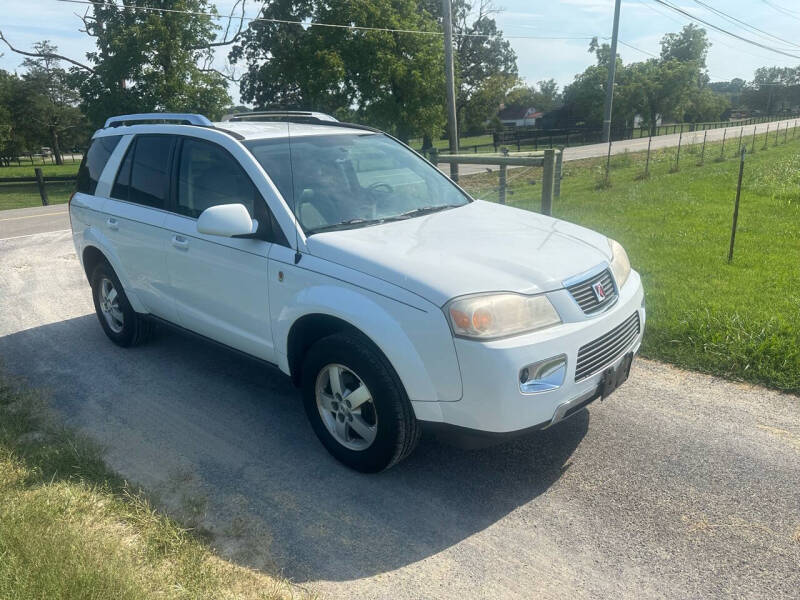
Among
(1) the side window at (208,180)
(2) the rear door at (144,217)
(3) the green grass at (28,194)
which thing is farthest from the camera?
(3) the green grass at (28,194)

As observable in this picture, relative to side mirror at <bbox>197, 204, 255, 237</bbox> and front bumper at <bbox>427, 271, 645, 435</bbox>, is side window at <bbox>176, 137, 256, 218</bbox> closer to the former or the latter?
side mirror at <bbox>197, 204, 255, 237</bbox>

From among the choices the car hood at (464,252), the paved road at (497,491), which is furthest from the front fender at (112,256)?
the car hood at (464,252)

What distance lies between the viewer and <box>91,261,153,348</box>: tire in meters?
5.62

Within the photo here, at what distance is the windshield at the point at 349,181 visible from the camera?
404 centimetres

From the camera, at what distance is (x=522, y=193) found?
1644 centimetres

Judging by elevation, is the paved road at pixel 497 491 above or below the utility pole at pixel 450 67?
below

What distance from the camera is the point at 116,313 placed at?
19.2ft

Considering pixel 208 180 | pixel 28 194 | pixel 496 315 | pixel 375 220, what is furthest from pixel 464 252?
pixel 28 194

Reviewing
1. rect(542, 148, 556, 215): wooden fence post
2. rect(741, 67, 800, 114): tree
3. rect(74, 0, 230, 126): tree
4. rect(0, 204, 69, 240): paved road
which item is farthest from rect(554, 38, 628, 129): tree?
rect(542, 148, 556, 215): wooden fence post

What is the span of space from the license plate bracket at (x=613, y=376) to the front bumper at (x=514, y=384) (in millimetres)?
128

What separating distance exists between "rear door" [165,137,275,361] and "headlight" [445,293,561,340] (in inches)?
55.4

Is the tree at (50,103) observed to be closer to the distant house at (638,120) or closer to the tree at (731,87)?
the distant house at (638,120)

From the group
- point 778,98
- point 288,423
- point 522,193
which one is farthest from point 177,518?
point 778,98

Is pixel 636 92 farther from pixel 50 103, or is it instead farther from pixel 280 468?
pixel 280 468
